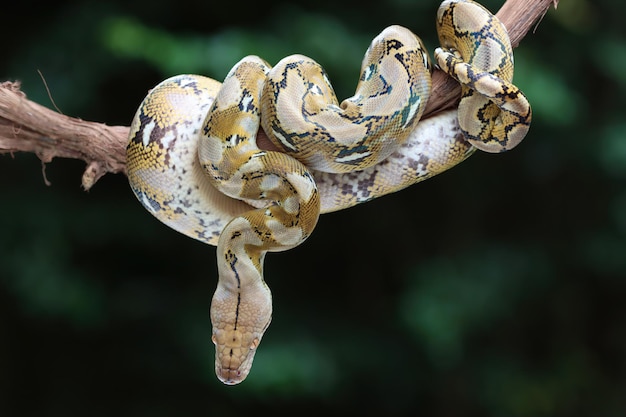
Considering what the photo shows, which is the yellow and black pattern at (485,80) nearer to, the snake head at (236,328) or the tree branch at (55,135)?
the tree branch at (55,135)

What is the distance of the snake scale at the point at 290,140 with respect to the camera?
1582mm

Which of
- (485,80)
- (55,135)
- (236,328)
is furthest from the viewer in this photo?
(55,135)

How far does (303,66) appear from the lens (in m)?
1.68

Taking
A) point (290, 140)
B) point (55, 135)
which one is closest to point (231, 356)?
point (290, 140)

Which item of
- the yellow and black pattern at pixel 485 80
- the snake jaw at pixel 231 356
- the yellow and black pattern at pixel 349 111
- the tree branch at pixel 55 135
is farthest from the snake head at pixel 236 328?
the yellow and black pattern at pixel 485 80

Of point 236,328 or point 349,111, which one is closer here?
point 349,111

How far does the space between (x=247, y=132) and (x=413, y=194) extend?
9.10 ft

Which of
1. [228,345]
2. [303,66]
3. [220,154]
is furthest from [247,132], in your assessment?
[228,345]

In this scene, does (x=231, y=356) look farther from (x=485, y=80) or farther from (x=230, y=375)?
(x=485, y=80)

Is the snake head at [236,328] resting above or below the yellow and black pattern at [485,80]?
below

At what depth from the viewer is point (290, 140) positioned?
1.59 meters

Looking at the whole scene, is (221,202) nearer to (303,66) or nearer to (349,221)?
(303,66)

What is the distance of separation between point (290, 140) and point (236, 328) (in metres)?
0.48

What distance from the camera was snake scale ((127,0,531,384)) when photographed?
158 centimetres
